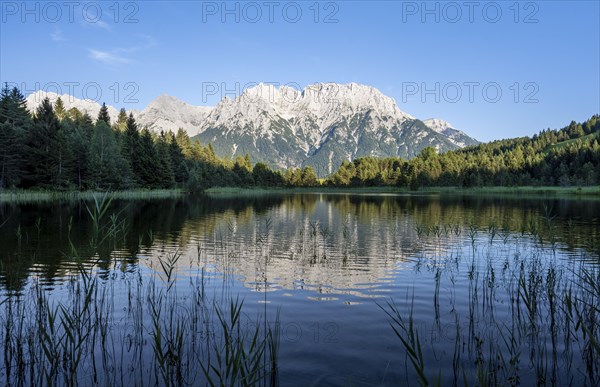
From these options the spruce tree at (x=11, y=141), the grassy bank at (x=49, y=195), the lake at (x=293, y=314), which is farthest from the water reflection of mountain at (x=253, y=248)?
the spruce tree at (x=11, y=141)

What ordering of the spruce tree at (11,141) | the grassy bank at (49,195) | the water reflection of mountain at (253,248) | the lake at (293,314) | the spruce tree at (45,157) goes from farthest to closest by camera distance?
the spruce tree at (45,157)
the spruce tree at (11,141)
the grassy bank at (49,195)
the water reflection of mountain at (253,248)
the lake at (293,314)

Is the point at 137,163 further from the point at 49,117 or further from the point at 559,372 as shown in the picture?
the point at 559,372

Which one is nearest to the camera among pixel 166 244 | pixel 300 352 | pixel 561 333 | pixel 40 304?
pixel 300 352

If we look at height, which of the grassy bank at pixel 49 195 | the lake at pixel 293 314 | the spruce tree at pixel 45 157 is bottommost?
the lake at pixel 293 314

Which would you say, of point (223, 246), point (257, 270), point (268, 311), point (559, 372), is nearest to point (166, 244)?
point (223, 246)

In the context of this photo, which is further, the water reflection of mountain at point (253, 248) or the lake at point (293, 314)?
the water reflection of mountain at point (253, 248)

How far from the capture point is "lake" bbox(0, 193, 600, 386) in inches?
341

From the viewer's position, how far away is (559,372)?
9.10m

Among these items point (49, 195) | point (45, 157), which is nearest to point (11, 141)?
point (45, 157)

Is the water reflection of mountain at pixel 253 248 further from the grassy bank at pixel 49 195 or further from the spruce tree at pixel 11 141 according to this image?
the spruce tree at pixel 11 141

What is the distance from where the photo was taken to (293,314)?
13328mm

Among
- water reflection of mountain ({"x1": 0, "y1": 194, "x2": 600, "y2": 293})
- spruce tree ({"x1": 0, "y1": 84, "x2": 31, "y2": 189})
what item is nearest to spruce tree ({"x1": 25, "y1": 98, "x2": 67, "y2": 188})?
spruce tree ({"x1": 0, "y1": 84, "x2": 31, "y2": 189})

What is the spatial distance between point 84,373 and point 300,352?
4.89m

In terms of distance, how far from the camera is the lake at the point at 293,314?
8.66m
